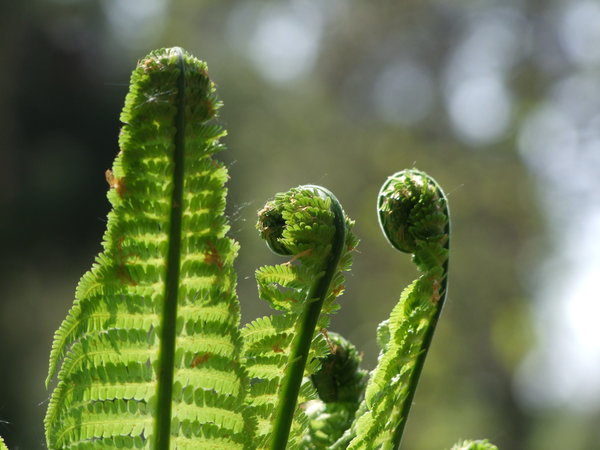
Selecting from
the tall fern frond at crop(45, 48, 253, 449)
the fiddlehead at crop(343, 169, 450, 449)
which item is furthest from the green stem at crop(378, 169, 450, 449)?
the tall fern frond at crop(45, 48, 253, 449)

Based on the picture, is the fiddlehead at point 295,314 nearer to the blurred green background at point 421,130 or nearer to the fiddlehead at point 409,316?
the fiddlehead at point 409,316

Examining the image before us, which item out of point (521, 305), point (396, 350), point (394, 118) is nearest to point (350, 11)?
point (394, 118)

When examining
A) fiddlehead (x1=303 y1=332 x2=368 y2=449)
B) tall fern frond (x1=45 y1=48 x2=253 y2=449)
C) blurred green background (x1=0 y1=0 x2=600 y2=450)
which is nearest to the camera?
tall fern frond (x1=45 y1=48 x2=253 y2=449)

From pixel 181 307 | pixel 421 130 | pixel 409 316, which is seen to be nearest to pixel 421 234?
pixel 409 316

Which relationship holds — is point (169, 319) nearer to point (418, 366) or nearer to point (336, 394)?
point (418, 366)

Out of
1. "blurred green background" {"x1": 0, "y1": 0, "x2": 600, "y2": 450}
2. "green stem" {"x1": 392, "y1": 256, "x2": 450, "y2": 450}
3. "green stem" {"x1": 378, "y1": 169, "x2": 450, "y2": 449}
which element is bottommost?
"green stem" {"x1": 392, "y1": 256, "x2": 450, "y2": 450}

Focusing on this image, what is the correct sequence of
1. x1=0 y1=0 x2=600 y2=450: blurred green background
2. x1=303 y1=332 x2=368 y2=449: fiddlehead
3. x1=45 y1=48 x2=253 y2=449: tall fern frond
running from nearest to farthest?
x1=45 y1=48 x2=253 y2=449: tall fern frond
x1=303 y1=332 x2=368 y2=449: fiddlehead
x1=0 y1=0 x2=600 y2=450: blurred green background

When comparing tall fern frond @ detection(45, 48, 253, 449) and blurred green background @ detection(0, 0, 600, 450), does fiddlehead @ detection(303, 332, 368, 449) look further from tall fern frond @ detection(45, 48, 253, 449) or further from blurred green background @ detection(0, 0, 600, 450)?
blurred green background @ detection(0, 0, 600, 450)
